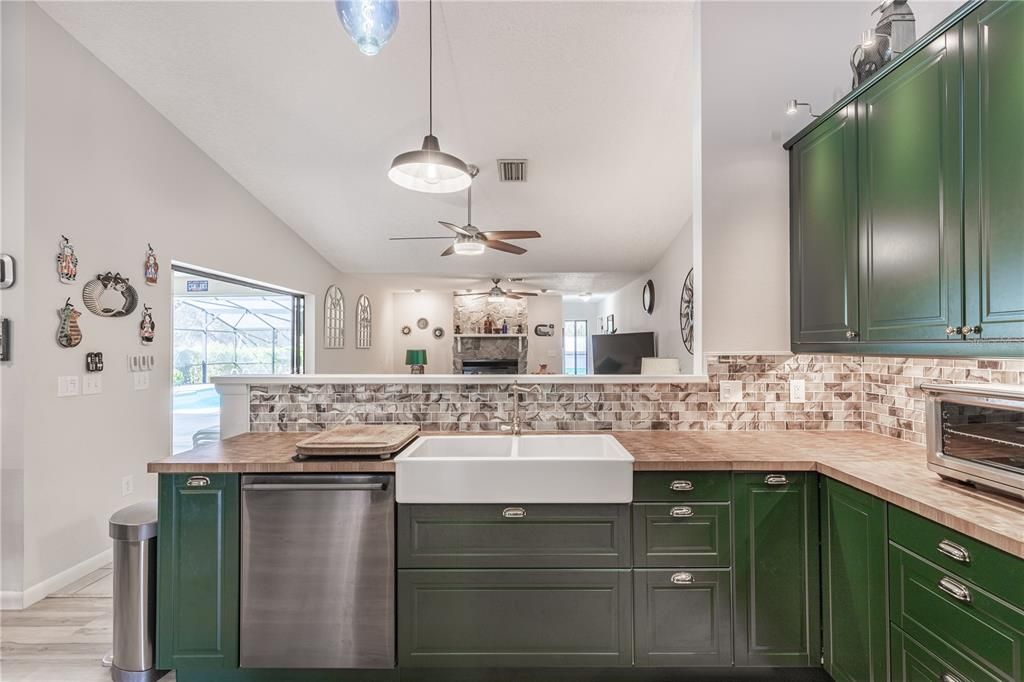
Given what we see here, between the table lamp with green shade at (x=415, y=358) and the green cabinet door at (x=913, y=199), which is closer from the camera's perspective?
the green cabinet door at (x=913, y=199)

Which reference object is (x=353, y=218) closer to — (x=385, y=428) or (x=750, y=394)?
(x=385, y=428)

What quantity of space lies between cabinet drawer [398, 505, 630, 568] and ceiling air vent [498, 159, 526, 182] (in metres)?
3.40

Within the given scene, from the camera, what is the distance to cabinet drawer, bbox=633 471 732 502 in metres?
1.90

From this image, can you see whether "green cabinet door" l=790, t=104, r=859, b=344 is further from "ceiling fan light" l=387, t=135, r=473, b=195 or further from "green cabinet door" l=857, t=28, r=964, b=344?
"ceiling fan light" l=387, t=135, r=473, b=195

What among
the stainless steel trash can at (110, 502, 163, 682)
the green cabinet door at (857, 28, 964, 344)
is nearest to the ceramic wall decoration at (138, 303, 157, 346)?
the stainless steel trash can at (110, 502, 163, 682)

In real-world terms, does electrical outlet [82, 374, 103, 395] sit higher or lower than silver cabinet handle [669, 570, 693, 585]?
higher

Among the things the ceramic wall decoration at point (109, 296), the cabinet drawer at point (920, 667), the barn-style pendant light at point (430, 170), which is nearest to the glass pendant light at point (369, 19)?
the barn-style pendant light at point (430, 170)

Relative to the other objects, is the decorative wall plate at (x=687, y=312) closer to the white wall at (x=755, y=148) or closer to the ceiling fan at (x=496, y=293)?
the white wall at (x=755, y=148)

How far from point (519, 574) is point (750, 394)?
4.66ft

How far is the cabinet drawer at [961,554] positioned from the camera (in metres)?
1.15

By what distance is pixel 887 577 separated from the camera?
1.55 metres

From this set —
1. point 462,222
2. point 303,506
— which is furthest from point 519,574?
point 462,222

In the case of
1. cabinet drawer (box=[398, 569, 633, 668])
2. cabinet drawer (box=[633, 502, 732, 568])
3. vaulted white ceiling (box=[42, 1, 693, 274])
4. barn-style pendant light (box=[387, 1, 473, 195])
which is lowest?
cabinet drawer (box=[398, 569, 633, 668])

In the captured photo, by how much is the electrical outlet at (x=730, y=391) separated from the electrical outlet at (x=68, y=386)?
3.51m
